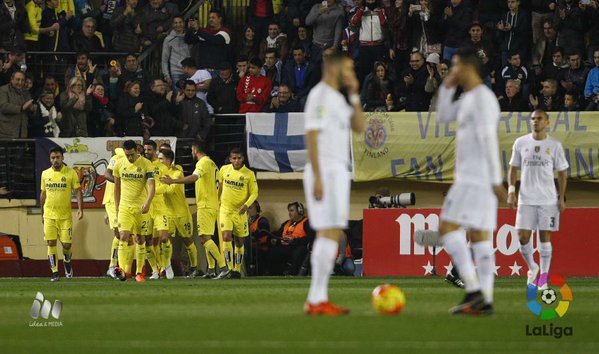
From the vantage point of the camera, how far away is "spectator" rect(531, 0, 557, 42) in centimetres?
2520

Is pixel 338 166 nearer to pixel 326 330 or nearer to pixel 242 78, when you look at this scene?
pixel 326 330

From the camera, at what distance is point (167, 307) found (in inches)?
531

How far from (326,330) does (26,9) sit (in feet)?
61.0

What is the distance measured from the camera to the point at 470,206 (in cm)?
1071

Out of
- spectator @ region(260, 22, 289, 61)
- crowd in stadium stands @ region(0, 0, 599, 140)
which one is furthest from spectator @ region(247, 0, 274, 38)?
spectator @ region(260, 22, 289, 61)

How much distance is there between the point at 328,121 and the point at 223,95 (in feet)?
52.6

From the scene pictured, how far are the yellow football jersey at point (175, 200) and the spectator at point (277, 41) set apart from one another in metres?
4.25

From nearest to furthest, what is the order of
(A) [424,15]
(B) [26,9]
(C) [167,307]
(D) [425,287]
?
(C) [167,307], (D) [425,287], (A) [424,15], (B) [26,9]

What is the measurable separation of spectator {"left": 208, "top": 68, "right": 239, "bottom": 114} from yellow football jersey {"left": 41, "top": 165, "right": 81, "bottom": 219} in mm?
4088

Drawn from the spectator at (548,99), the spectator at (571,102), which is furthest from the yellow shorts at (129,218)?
the spectator at (571,102)

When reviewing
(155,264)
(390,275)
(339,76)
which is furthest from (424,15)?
(339,76)

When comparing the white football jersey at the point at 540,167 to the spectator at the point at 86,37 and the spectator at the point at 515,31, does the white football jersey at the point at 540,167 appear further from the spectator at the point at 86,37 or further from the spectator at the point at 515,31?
the spectator at the point at 86,37

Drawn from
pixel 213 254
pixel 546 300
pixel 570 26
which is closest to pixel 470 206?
pixel 546 300

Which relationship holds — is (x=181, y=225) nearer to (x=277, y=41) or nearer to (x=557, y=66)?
(x=277, y=41)
